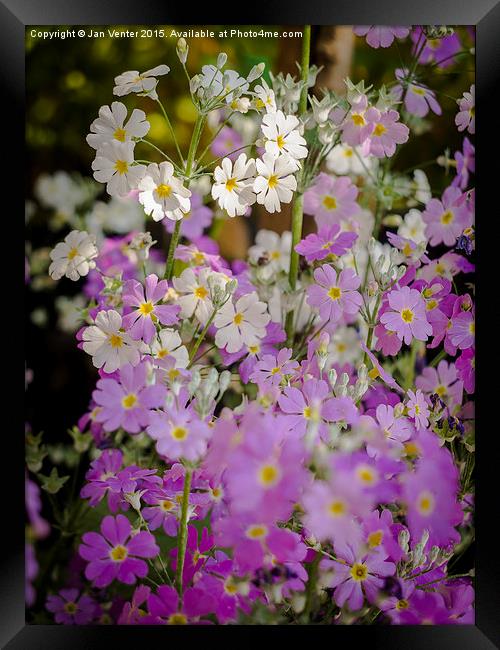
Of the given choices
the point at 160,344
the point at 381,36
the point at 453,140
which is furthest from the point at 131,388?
the point at 453,140

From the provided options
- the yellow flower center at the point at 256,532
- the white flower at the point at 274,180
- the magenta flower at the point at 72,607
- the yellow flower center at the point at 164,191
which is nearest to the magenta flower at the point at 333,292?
the white flower at the point at 274,180

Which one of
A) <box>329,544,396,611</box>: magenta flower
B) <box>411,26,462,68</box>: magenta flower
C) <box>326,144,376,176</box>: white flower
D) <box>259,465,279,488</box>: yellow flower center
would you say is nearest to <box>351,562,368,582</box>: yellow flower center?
<box>329,544,396,611</box>: magenta flower

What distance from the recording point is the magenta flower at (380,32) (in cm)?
85

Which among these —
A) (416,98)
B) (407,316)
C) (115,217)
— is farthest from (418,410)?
(115,217)

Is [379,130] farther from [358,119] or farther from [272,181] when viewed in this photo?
[272,181]

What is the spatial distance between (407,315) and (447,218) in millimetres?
176

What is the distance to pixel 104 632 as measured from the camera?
2.66ft

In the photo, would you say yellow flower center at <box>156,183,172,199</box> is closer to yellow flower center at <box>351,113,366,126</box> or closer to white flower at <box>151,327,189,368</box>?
white flower at <box>151,327,189,368</box>

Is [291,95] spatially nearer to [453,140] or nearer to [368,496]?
[453,140]

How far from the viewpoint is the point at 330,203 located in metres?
0.99

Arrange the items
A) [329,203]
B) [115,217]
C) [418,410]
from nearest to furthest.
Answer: [418,410] → [329,203] → [115,217]

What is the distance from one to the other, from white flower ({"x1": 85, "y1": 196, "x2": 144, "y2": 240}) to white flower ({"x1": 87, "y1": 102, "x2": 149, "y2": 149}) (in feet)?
1.45
